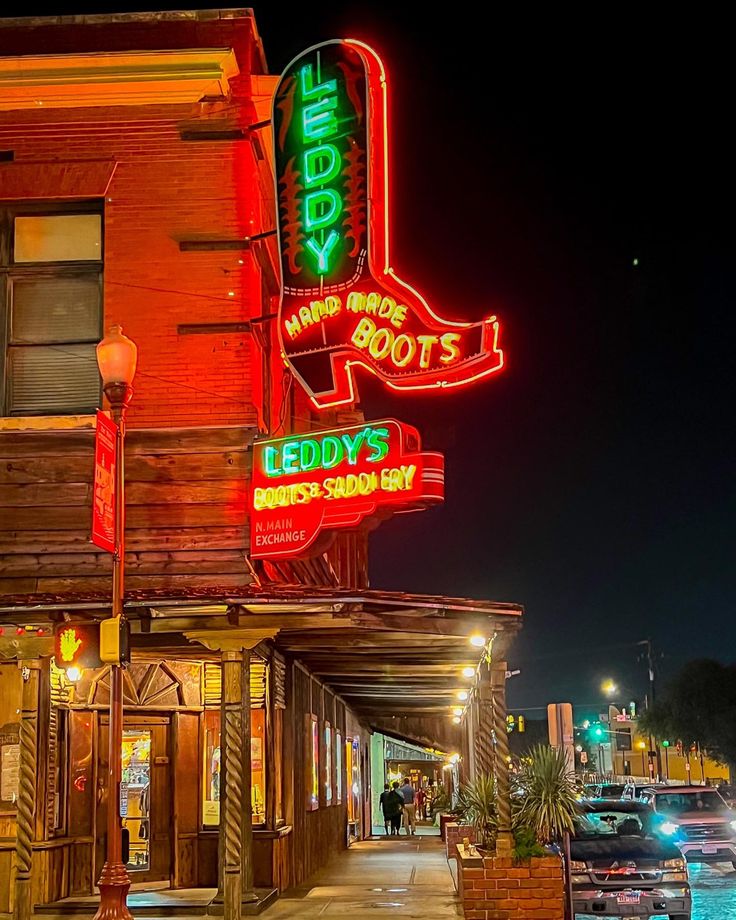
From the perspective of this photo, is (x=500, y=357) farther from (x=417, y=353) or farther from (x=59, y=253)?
(x=59, y=253)

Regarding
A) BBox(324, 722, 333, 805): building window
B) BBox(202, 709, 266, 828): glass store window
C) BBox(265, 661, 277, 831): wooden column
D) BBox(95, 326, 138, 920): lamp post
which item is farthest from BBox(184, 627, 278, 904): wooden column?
BBox(324, 722, 333, 805): building window

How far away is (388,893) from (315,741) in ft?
15.9

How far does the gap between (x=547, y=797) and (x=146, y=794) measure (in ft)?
19.4

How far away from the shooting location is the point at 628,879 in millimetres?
13852

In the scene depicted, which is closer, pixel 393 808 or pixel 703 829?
pixel 703 829

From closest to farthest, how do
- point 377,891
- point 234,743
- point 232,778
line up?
point 232,778 < point 234,743 < point 377,891

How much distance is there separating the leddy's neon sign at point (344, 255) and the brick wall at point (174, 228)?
25.5 inches

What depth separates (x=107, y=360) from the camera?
36.1 feet

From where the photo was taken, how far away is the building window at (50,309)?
15195 millimetres

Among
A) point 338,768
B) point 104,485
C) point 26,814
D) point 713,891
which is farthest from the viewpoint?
point 338,768

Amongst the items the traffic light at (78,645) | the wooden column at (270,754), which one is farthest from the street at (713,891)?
the traffic light at (78,645)

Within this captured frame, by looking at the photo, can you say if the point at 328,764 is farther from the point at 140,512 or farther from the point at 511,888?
the point at 140,512

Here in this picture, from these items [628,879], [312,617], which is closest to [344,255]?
[312,617]

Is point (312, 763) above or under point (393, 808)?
above
